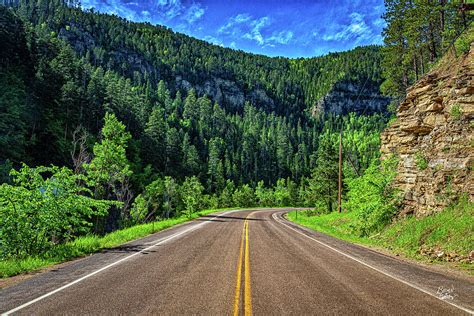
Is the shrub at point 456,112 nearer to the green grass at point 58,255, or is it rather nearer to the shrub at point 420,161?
the shrub at point 420,161

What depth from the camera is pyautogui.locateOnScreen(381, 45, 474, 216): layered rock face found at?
43.3 ft

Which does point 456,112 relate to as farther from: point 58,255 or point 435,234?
point 58,255

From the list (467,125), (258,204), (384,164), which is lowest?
(258,204)

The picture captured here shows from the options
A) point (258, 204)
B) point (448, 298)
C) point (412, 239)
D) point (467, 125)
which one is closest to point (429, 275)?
point (448, 298)

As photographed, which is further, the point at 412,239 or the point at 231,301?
the point at 412,239

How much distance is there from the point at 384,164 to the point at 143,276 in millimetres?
17951

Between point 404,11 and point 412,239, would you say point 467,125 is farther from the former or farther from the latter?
point 404,11

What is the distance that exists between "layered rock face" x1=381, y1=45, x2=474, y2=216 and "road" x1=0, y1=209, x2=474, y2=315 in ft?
18.6

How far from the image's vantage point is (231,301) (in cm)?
555

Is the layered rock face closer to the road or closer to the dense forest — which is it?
the dense forest

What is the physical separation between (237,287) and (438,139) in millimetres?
14515

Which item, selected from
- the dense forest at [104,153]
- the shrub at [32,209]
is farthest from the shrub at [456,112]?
the shrub at [32,209]

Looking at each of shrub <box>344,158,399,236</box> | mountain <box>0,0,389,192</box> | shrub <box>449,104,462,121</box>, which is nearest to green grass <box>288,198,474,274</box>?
shrub <box>344,158,399,236</box>

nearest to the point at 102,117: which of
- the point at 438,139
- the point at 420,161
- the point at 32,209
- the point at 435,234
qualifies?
the point at 32,209
